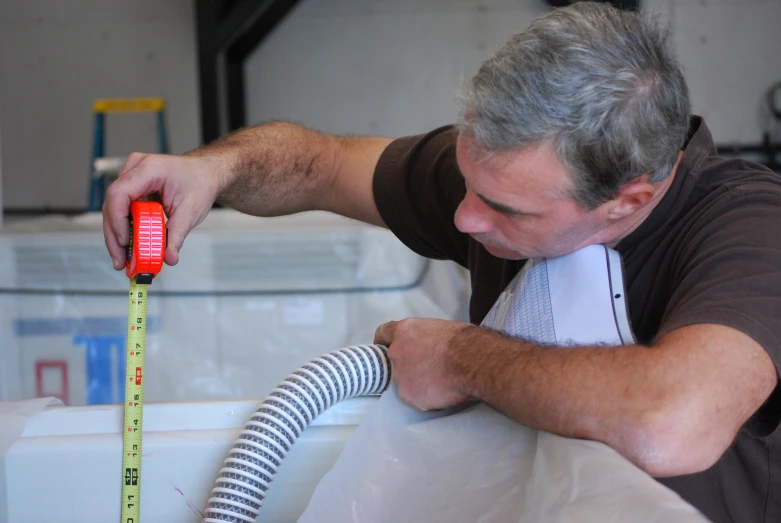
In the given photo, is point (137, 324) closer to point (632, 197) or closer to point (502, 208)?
point (502, 208)

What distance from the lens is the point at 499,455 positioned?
2.37 feet

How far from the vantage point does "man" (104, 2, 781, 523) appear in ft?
2.17

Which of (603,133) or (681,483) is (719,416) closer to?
(681,483)

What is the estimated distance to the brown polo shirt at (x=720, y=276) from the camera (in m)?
0.70

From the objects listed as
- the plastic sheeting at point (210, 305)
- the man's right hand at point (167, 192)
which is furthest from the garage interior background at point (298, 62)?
the man's right hand at point (167, 192)

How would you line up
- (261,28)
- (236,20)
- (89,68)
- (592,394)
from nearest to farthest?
(592,394)
(236,20)
(261,28)
(89,68)

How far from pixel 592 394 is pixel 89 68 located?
3901 mm

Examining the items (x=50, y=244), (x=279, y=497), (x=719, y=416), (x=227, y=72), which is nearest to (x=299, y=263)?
(x=50, y=244)

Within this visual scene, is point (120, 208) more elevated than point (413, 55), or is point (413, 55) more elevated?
point (413, 55)

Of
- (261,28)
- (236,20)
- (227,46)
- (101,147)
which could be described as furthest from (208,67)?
(101,147)

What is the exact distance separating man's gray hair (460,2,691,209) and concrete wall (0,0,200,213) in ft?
11.4

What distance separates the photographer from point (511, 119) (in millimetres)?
744

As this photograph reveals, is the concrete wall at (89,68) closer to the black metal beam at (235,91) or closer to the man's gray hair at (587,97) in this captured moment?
the black metal beam at (235,91)

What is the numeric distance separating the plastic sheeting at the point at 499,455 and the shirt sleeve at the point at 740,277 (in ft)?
0.25
